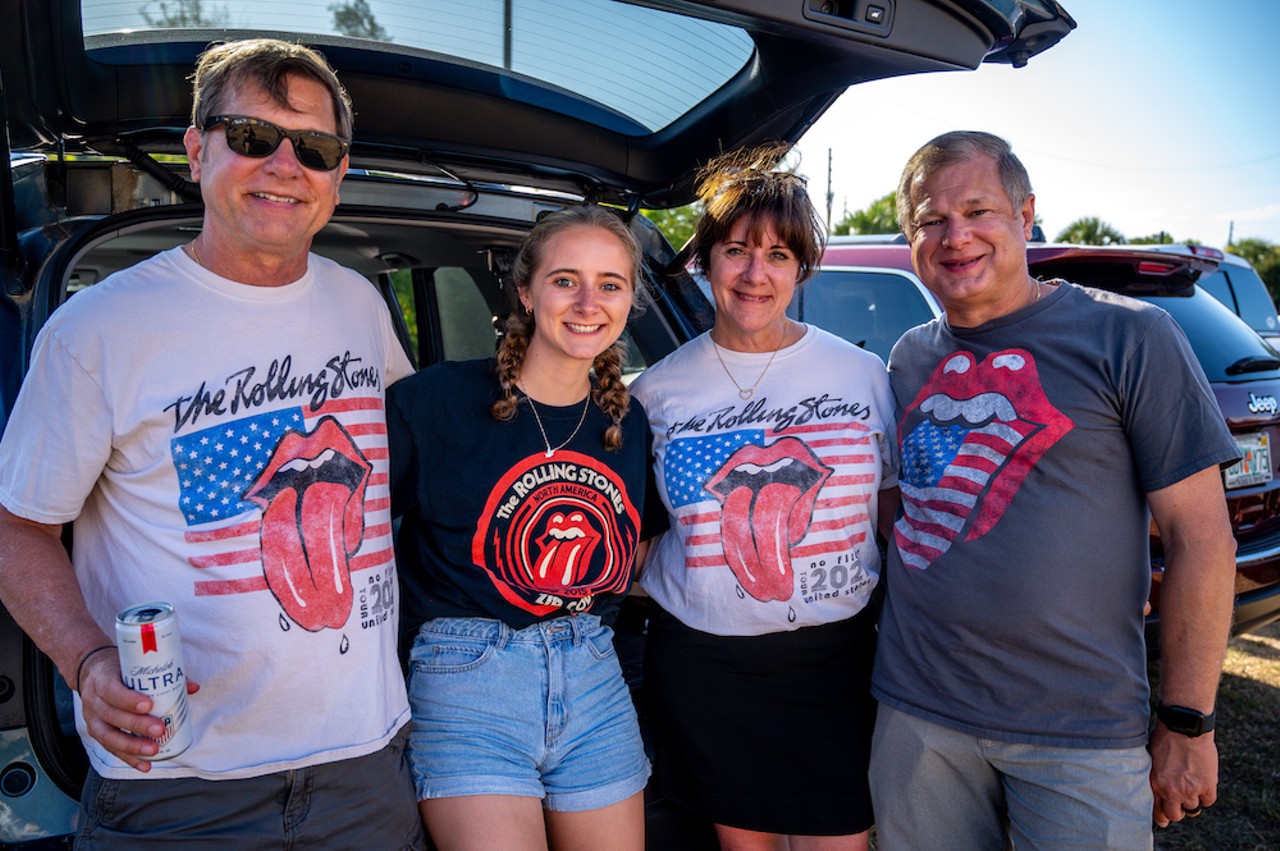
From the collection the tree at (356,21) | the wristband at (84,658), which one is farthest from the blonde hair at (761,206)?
the wristband at (84,658)

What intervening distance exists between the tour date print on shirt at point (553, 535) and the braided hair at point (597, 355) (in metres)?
0.13

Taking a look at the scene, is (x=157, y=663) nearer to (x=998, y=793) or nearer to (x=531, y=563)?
(x=531, y=563)

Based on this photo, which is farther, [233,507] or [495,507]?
[495,507]

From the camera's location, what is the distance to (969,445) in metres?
1.88

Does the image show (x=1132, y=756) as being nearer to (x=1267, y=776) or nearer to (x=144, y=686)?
(x=144, y=686)

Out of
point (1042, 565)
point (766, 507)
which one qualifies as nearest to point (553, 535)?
point (766, 507)

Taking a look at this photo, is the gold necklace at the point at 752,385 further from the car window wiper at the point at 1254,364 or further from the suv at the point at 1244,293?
the suv at the point at 1244,293

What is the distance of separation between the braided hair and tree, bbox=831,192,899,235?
1814cm

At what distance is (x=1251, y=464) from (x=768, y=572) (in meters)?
2.65

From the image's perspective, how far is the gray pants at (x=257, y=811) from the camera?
150 cm

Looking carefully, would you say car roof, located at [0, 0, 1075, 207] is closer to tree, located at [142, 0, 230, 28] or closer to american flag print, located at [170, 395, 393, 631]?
tree, located at [142, 0, 230, 28]

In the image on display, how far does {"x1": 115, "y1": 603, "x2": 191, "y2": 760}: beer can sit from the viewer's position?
4.35ft

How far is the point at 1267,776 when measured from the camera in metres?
3.60

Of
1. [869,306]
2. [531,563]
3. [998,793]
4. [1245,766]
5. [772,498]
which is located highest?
[869,306]
